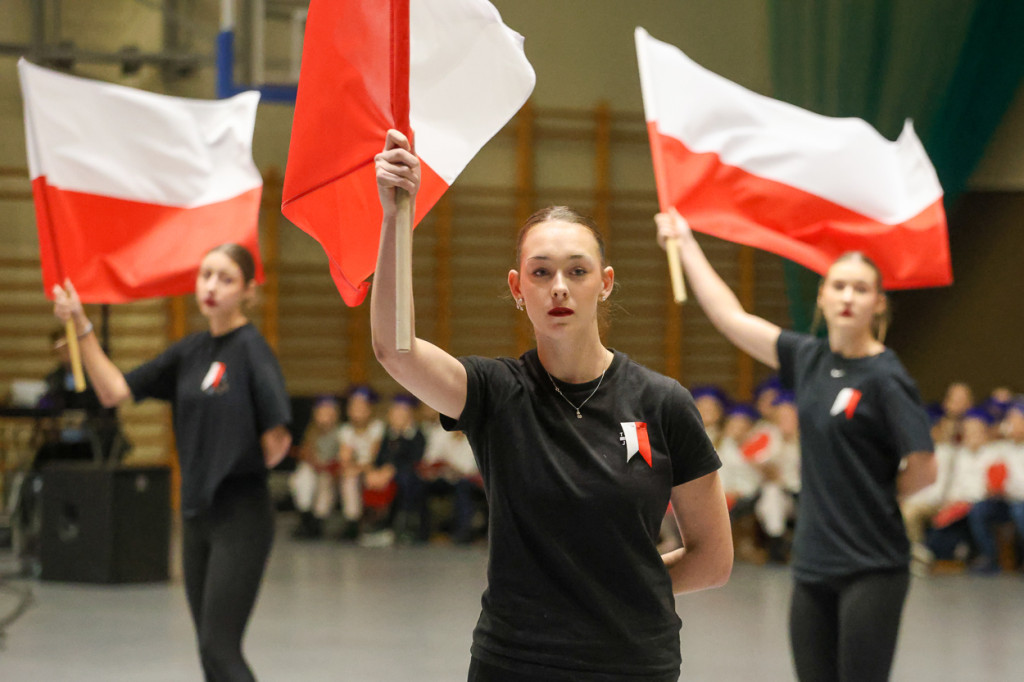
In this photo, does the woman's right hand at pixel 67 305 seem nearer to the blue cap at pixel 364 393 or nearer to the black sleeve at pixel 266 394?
the black sleeve at pixel 266 394

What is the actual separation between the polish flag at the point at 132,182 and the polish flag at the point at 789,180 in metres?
1.48

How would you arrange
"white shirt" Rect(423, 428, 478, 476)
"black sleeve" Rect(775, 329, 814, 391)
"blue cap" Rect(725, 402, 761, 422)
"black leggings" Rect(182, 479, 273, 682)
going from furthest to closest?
1. "white shirt" Rect(423, 428, 478, 476)
2. "blue cap" Rect(725, 402, 761, 422)
3. "black sleeve" Rect(775, 329, 814, 391)
4. "black leggings" Rect(182, 479, 273, 682)

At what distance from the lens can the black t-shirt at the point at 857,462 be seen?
10.3 ft

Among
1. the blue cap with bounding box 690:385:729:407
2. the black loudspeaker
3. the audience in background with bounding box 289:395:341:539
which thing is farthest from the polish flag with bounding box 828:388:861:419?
the audience in background with bounding box 289:395:341:539

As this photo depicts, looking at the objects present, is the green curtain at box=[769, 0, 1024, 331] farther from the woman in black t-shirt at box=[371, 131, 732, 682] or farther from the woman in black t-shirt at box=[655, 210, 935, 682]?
the woman in black t-shirt at box=[371, 131, 732, 682]

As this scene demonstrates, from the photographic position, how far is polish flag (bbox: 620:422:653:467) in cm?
194

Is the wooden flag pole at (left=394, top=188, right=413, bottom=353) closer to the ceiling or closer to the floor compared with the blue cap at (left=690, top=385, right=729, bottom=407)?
closer to the ceiling

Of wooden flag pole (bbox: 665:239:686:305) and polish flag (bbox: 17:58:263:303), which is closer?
wooden flag pole (bbox: 665:239:686:305)

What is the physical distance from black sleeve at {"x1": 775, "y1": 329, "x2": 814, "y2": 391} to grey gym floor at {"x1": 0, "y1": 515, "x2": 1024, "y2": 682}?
227 cm

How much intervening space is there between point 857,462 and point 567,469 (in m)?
1.54

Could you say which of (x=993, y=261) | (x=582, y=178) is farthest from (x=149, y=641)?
(x=993, y=261)

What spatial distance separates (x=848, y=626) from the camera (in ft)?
10.2

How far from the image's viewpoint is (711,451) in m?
2.04

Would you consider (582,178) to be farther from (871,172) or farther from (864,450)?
(864,450)
